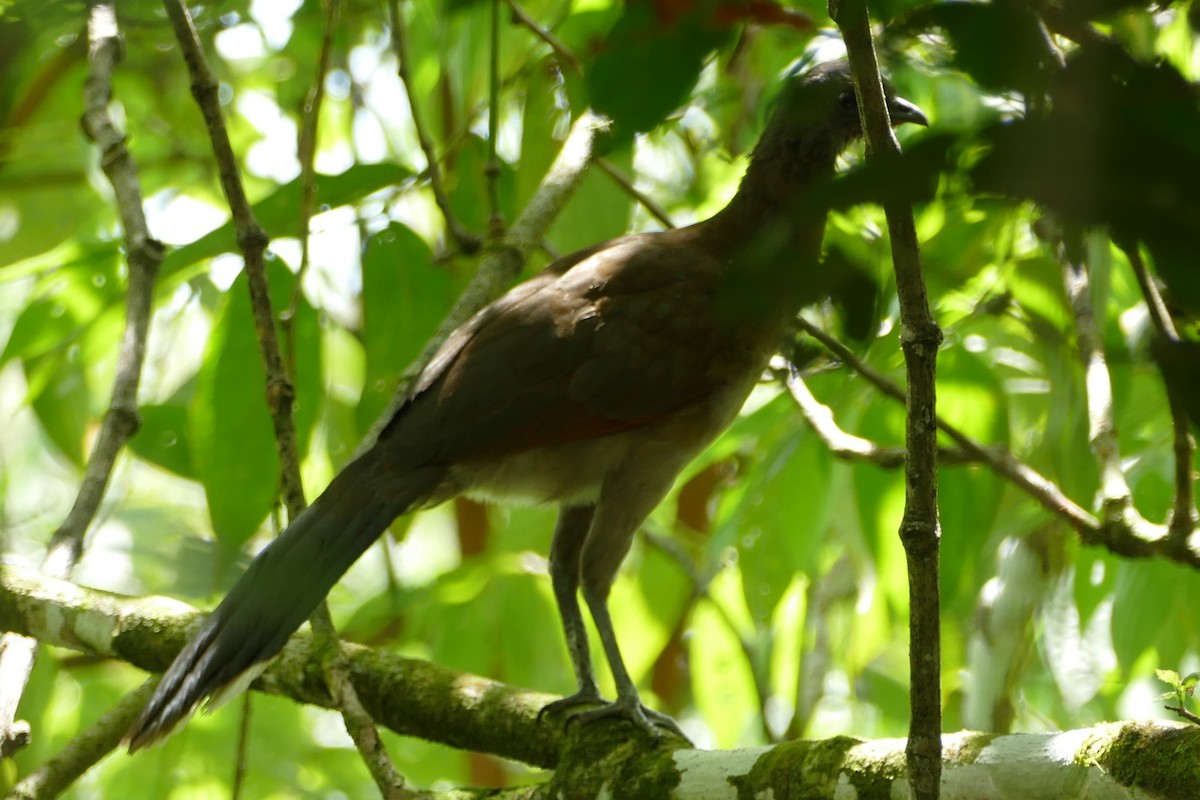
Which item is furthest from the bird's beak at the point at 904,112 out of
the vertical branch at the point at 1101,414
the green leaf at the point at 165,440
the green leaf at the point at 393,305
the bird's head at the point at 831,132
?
the green leaf at the point at 165,440

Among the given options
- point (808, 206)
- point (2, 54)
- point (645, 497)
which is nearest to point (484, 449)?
point (645, 497)

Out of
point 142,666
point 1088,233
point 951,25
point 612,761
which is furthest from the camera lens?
point 142,666

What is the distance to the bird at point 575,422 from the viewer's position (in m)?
2.41

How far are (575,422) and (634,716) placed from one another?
68cm

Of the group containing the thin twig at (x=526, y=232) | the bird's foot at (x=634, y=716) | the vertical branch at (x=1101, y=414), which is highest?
the thin twig at (x=526, y=232)

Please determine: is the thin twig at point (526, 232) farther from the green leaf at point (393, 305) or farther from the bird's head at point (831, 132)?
the bird's head at point (831, 132)

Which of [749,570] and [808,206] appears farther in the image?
[749,570]

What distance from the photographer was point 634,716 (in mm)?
2564

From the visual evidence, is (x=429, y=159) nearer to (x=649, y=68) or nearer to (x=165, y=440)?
(x=165, y=440)

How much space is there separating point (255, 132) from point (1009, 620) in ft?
13.0

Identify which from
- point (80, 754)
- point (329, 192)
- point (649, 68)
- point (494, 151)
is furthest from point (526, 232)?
point (649, 68)

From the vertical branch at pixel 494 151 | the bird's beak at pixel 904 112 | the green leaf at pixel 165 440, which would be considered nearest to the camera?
the vertical branch at pixel 494 151

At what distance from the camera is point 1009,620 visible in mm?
2863

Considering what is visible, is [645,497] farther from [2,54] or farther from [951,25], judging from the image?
[951,25]
